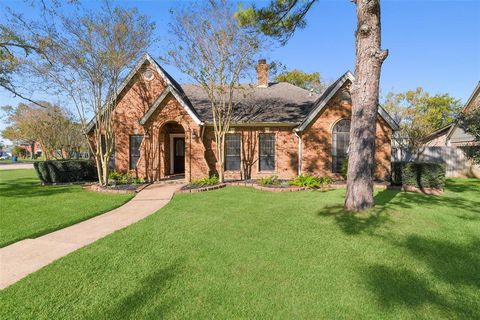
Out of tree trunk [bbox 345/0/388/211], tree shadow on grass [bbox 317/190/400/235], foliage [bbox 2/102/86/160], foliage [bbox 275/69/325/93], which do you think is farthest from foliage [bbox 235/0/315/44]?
foliage [bbox 275/69/325/93]

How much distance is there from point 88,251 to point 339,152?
13186mm

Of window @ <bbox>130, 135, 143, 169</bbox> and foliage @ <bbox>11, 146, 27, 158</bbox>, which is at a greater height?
foliage @ <bbox>11, 146, 27, 158</bbox>

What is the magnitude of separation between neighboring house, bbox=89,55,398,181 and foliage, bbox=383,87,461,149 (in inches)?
766

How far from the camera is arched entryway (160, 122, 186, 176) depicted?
15547mm

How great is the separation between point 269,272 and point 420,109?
36.0 m

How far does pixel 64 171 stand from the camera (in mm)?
14609

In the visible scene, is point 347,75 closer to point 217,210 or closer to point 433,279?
point 217,210

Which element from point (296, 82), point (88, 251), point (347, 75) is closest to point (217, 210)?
point (88, 251)

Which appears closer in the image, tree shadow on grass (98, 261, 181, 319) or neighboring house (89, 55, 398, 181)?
tree shadow on grass (98, 261, 181, 319)

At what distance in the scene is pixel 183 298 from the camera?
11.0 ft

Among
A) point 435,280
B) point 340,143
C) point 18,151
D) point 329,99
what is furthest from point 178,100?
point 18,151

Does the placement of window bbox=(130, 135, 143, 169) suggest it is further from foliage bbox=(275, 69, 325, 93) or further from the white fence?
foliage bbox=(275, 69, 325, 93)

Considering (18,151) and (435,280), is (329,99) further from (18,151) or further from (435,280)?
(18,151)

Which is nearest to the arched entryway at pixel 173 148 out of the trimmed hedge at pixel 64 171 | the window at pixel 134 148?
the window at pixel 134 148
